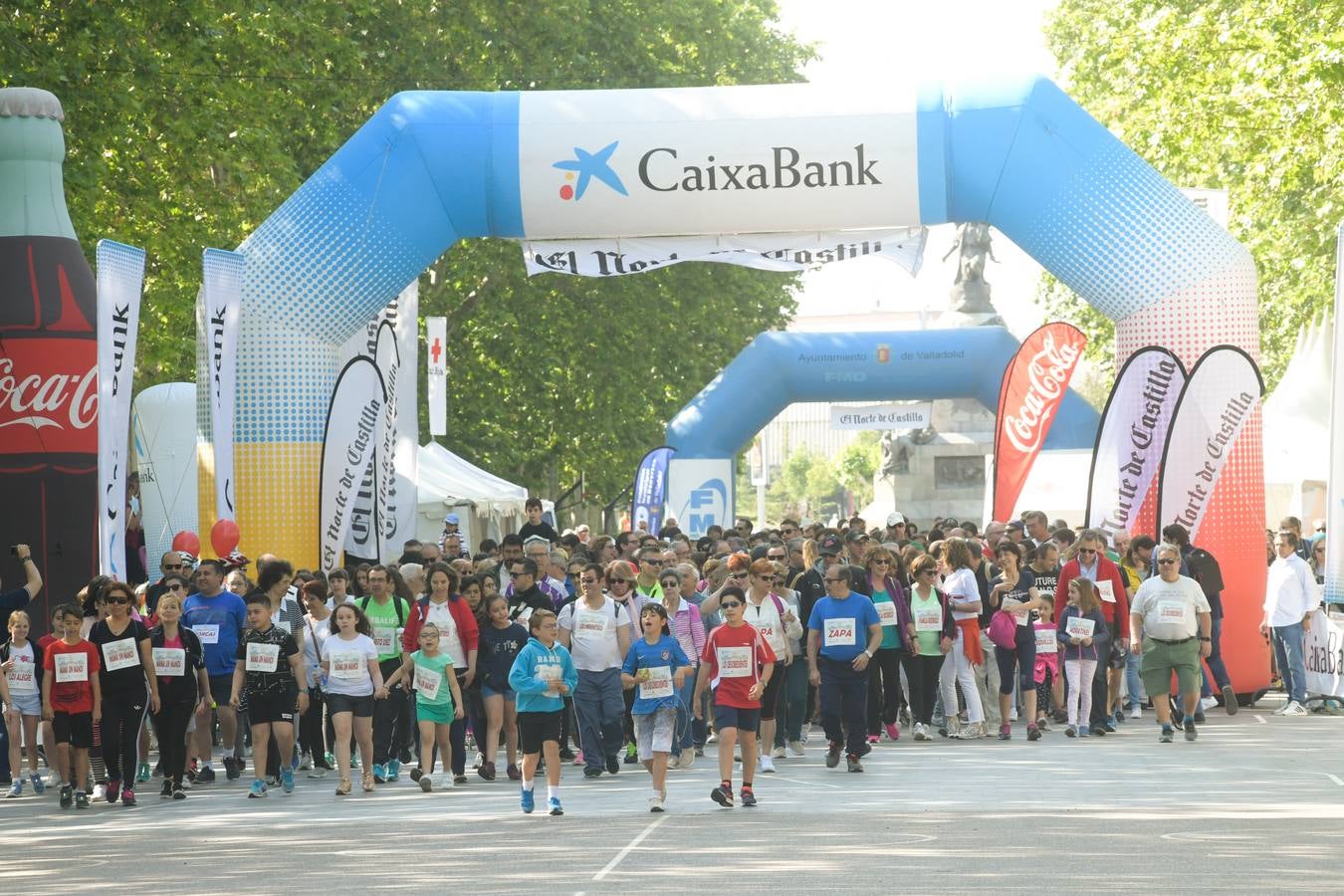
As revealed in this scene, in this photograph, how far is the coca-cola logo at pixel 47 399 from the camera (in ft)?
59.5

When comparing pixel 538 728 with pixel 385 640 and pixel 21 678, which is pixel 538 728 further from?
pixel 21 678

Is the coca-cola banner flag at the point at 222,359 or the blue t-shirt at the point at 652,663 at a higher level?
the coca-cola banner flag at the point at 222,359

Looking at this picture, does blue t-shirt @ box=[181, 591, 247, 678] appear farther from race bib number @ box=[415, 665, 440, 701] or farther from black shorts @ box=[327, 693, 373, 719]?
race bib number @ box=[415, 665, 440, 701]

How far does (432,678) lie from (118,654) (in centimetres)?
209

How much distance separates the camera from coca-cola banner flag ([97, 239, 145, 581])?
1576 cm

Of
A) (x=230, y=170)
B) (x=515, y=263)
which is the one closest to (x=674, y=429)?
(x=515, y=263)

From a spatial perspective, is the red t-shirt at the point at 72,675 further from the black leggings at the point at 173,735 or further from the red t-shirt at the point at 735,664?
the red t-shirt at the point at 735,664

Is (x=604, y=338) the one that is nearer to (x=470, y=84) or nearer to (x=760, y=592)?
(x=470, y=84)

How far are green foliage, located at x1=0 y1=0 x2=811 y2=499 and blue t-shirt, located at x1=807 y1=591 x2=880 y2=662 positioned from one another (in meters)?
10.0

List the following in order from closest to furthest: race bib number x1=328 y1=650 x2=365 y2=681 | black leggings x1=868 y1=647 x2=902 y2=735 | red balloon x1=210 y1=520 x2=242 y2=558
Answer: race bib number x1=328 y1=650 x2=365 y2=681
black leggings x1=868 y1=647 x2=902 y2=735
red balloon x1=210 y1=520 x2=242 y2=558

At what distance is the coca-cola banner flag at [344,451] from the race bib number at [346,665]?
427 cm

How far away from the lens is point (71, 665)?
14.3 metres

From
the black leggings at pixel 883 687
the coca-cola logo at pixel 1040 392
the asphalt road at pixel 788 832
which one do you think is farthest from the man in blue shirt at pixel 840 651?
the coca-cola logo at pixel 1040 392

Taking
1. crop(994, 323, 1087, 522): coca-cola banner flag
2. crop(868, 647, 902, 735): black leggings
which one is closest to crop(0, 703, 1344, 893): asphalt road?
crop(868, 647, 902, 735): black leggings
